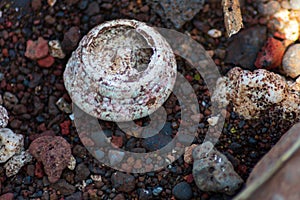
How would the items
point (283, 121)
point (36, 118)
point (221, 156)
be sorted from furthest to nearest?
point (36, 118), point (283, 121), point (221, 156)

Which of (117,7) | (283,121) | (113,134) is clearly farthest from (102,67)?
(283,121)

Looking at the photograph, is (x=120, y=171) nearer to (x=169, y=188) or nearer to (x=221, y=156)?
(x=169, y=188)

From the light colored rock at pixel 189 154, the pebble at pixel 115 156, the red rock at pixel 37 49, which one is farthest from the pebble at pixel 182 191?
the red rock at pixel 37 49

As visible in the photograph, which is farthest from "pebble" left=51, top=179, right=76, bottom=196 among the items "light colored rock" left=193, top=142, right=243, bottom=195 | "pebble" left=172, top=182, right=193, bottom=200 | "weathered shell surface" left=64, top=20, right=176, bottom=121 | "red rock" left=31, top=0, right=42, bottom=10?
"red rock" left=31, top=0, right=42, bottom=10

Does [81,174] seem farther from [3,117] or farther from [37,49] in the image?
[37,49]

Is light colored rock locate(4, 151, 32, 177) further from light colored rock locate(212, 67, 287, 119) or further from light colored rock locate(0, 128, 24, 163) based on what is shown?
light colored rock locate(212, 67, 287, 119)
